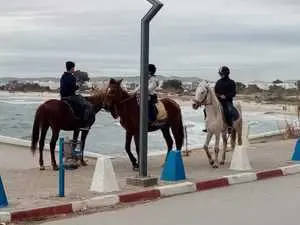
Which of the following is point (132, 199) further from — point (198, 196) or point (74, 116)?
point (74, 116)

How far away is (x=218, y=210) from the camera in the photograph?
36.1 feet

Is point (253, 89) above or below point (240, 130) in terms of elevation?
below

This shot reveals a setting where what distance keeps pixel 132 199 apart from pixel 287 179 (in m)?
4.41

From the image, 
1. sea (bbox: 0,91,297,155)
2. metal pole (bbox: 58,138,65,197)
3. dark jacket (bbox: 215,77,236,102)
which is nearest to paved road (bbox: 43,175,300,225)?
metal pole (bbox: 58,138,65,197)

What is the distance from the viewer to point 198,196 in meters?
12.6

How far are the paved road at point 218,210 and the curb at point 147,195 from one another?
0.30 metres

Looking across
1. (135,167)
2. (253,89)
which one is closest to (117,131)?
(135,167)

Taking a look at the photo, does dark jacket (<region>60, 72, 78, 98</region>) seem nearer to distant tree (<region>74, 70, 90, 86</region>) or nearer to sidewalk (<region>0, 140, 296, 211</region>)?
distant tree (<region>74, 70, 90, 86</region>)

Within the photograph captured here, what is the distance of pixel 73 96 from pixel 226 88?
148 inches

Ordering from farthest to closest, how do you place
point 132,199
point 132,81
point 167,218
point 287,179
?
1. point 132,81
2. point 287,179
3. point 132,199
4. point 167,218

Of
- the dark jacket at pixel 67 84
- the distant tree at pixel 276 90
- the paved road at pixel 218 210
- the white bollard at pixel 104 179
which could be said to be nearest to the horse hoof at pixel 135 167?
the dark jacket at pixel 67 84

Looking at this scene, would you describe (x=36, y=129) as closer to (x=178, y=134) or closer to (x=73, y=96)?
(x=73, y=96)

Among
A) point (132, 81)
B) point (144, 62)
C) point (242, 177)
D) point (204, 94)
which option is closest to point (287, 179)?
point (242, 177)

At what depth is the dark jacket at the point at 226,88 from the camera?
57.4 feet
